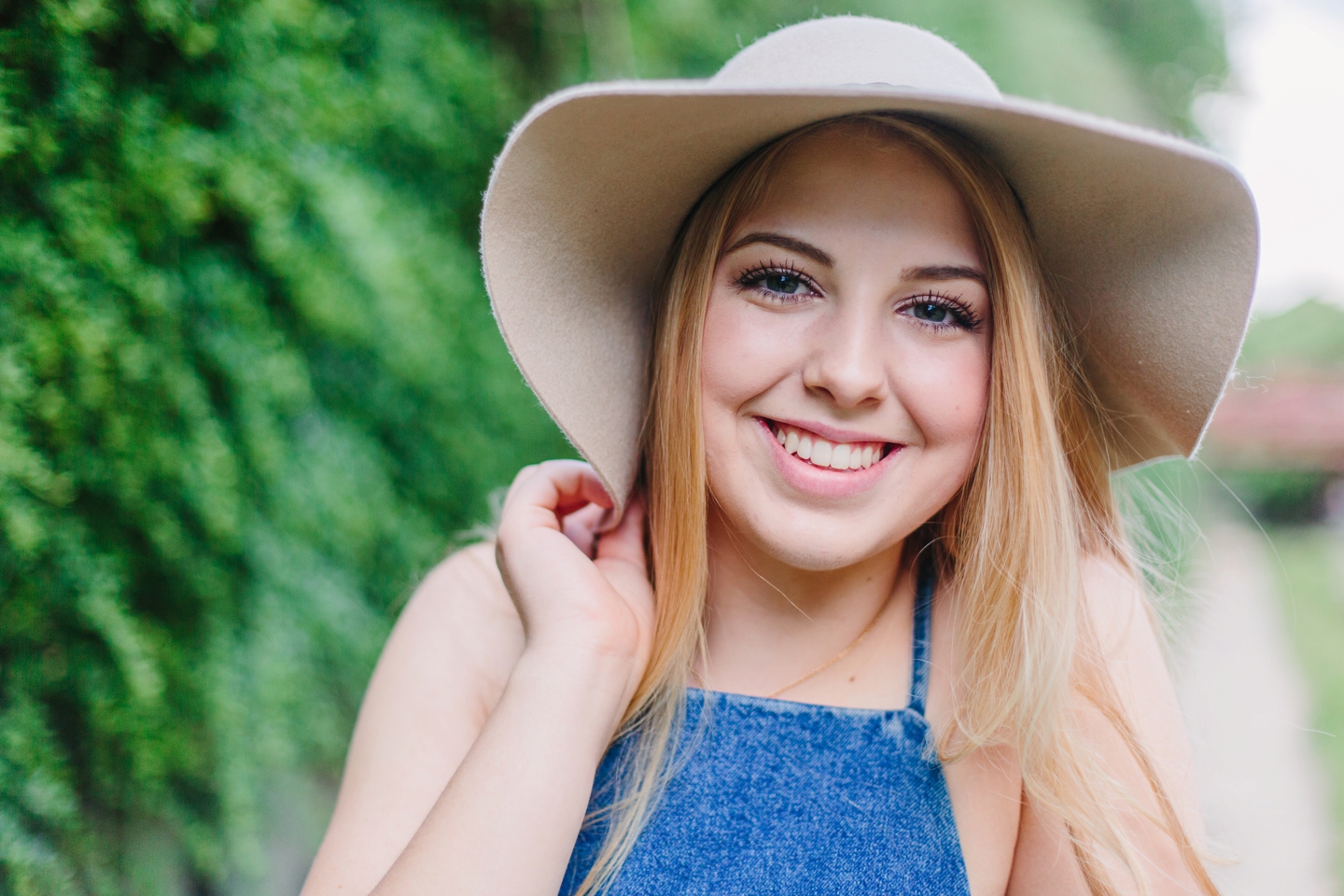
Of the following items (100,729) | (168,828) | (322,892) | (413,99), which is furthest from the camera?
(413,99)

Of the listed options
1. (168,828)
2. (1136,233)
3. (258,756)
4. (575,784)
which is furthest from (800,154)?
(168,828)

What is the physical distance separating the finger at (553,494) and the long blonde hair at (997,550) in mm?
150

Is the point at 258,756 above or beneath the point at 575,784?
beneath

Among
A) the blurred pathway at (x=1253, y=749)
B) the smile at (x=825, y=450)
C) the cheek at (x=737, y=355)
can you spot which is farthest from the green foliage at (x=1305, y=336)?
the cheek at (x=737, y=355)

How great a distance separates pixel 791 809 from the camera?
1.65 metres

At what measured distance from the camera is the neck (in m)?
1.85

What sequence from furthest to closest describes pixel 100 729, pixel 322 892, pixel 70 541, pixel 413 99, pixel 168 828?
1. pixel 413 99
2. pixel 168 828
3. pixel 100 729
4. pixel 70 541
5. pixel 322 892

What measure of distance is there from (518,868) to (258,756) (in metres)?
1.03

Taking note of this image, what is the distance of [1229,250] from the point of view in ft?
4.90

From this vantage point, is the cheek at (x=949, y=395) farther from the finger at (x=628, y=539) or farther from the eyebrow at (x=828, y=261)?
the finger at (x=628, y=539)

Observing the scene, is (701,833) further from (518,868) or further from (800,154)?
(800,154)

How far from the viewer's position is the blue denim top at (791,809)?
159 cm

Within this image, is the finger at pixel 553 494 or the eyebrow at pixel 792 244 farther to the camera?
the finger at pixel 553 494

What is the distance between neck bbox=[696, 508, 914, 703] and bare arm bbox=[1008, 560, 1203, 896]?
0.39 m
